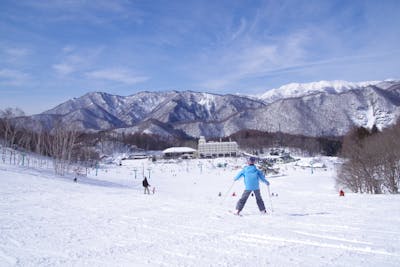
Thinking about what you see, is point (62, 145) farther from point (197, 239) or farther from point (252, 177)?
point (197, 239)

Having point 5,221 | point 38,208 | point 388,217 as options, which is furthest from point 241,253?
point 38,208

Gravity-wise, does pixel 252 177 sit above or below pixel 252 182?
above

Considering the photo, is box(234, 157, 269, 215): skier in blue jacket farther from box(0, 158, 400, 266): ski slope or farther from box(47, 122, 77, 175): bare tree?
box(47, 122, 77, 175): bare tree

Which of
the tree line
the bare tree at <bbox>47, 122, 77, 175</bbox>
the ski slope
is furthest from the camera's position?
the bare tree at <bbox>47, 122, 77, 175</bbox>

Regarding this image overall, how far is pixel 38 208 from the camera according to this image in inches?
378

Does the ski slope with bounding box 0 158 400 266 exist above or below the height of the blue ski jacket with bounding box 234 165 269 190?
below

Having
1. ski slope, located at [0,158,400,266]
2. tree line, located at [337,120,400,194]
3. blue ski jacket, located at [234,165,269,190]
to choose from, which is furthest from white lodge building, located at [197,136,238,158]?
ski slope, located at [0,158,400,266]

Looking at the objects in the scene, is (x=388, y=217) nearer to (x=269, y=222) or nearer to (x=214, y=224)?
(x=269, y=222)

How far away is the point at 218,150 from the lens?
146m

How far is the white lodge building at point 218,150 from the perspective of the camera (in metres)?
144

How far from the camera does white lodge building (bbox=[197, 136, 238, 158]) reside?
5669 inches

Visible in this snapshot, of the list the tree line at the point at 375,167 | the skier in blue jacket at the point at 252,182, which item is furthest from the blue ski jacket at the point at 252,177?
the tree line at the point at 375,167

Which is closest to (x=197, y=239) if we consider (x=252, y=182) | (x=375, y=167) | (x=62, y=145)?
(x=252, y=182)

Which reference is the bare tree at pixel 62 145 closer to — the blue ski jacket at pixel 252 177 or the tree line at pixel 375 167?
the tree line at pixel 375 167
